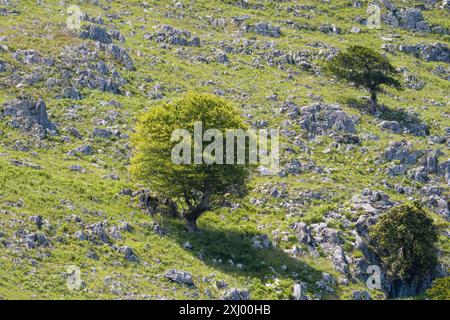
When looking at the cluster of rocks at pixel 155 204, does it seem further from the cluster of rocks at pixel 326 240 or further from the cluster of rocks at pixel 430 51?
the cluster of rocks at pixel 430 51

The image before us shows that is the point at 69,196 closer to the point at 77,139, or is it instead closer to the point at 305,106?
the point at 77,139

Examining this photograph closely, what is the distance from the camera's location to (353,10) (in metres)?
120

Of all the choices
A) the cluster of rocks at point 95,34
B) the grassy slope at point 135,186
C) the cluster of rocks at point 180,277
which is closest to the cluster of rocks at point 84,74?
the grassy slope at point 135,186

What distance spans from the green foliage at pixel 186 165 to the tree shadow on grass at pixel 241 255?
7.77 ft

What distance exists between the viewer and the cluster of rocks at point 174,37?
325 feet

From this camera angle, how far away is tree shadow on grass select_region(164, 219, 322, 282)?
187ft

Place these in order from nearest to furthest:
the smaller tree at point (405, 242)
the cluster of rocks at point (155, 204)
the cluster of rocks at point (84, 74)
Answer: the smaller tree at point (405, 242)
the cluster of rocks at point (155, 204)
the cluster of rocks at point (84, 74)

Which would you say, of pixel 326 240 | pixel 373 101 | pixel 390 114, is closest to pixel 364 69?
pixel 373 101

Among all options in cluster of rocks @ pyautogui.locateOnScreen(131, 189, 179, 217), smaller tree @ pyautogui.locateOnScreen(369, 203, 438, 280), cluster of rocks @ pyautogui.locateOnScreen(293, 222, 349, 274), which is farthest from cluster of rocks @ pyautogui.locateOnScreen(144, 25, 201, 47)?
smaller tree @ pyautogui.locateOnScreen(369, 203, 438, 280)

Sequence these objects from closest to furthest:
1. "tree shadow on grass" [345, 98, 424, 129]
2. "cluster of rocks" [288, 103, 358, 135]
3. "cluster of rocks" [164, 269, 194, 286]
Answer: "cluster of rocks" [164, 269, 194, 286], "cluster of rocks" [288, 103, 358, 135], "tree shadow on grass" [345, 98, 424, 129]

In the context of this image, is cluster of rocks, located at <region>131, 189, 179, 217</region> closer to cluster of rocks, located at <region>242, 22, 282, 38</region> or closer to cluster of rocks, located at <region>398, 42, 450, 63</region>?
cluster of rocks, located at <region>242, 22, 282, 38</region>

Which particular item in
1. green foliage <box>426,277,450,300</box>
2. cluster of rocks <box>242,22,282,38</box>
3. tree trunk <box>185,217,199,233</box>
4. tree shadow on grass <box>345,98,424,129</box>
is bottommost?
green foliage <box>426,277,450,300</box>

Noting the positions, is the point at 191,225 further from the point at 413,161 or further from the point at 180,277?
the point at 413,161

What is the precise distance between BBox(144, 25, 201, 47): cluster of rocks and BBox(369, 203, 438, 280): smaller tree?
145 feet
